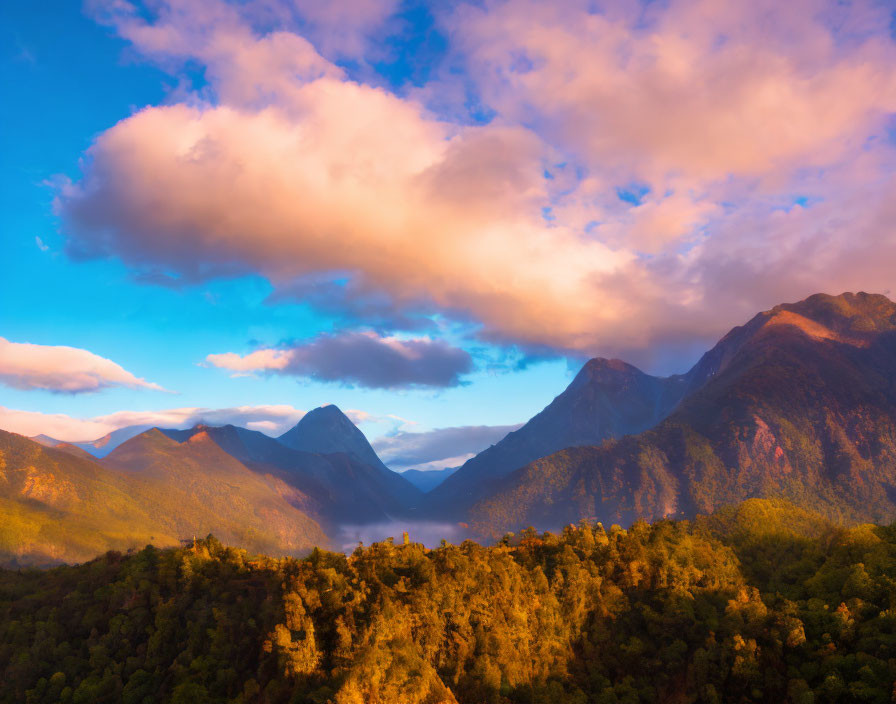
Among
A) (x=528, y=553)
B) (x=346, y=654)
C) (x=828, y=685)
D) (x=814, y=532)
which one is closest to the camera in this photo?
(x=346, y=654)

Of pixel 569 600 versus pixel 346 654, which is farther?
pixel 569 600

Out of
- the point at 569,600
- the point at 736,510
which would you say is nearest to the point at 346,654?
the point at 569,600

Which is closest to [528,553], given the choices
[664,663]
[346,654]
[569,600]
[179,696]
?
[569,600]

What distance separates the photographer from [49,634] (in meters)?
73.4

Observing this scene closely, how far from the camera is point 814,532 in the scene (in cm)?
12081

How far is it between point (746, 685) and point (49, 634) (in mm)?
83690

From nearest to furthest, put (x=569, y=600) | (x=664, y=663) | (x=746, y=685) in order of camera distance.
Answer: (x=746, y=685), (x=664, y=663), (x=569, y=600)

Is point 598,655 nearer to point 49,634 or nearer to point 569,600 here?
point 569,600

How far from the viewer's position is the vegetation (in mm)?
62344

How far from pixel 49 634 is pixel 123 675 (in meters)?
13.7

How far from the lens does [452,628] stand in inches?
2776

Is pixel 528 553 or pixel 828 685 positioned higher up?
pixel 528 553

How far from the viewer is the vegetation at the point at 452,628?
205 ft

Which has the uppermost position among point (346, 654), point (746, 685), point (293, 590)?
point (293, 590)
